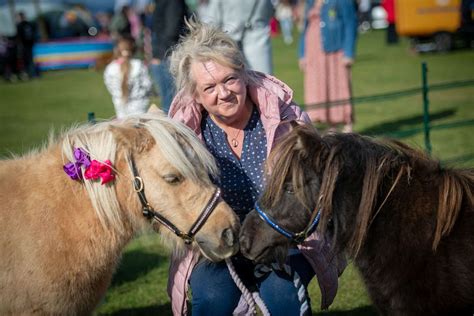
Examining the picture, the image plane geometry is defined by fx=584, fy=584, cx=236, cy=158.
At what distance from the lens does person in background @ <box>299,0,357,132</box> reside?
9.61 meters

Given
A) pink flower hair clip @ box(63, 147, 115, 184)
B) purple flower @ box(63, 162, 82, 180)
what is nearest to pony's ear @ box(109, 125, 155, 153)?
pink flower hair clip @ box(63, 147, 115, 184)

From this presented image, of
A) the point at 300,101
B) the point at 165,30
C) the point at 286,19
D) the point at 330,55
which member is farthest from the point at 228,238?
the point at 286,19

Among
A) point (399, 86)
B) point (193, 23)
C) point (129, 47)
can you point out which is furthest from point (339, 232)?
point (399, 86)

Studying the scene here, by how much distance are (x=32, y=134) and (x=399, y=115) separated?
758 centimetres

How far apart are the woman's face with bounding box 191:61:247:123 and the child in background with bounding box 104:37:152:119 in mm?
4717

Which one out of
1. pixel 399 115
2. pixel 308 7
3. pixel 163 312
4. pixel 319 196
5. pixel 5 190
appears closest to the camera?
pixel 319 196

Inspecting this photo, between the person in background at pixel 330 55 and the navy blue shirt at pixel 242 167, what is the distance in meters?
6.01

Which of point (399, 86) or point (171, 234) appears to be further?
point (399, 86)

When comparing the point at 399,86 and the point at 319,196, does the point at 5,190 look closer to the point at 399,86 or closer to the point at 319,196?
the point at 319,196

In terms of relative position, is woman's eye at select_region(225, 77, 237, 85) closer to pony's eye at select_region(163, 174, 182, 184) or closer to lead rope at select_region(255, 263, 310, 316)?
pony's eye at select_region(163, 174, 182, 184)

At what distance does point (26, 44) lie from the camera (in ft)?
77.2

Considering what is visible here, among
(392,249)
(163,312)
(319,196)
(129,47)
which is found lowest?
(163,312)

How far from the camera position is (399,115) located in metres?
11.8

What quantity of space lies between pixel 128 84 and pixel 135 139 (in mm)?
5315
